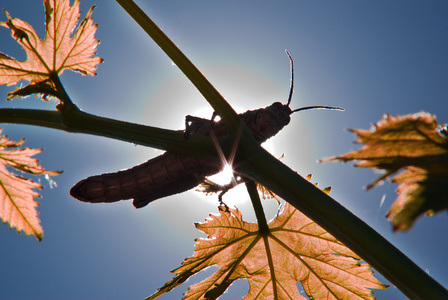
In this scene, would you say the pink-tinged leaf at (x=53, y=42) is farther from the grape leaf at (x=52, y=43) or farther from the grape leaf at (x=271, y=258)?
the grape leaf at (x=271, y=258)

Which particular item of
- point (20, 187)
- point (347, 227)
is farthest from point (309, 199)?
point (20, 187)

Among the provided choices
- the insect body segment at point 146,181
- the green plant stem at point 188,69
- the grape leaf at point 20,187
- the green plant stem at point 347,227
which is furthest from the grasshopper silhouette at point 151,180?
the green plant stem at point 347,227

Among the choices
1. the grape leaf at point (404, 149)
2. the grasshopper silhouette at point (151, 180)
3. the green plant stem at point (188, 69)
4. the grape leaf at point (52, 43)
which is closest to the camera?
the grape leaf at point (404, 149)

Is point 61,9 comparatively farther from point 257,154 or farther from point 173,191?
point 257,154

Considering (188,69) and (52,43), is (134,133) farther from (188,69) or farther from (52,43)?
(52,43)

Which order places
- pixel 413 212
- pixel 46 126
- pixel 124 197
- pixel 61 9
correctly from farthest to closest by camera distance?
pixel 124 197, pixel 61 9, pixel 46 126, pixel 413 212

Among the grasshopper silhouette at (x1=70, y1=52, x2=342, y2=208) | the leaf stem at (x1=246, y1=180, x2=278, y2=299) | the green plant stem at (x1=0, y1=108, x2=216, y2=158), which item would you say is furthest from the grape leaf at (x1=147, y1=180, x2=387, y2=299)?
the green plant stem at (x1=0, y1=108, x2=216, y2=158)

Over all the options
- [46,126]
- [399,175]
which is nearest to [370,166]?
[399,175]
